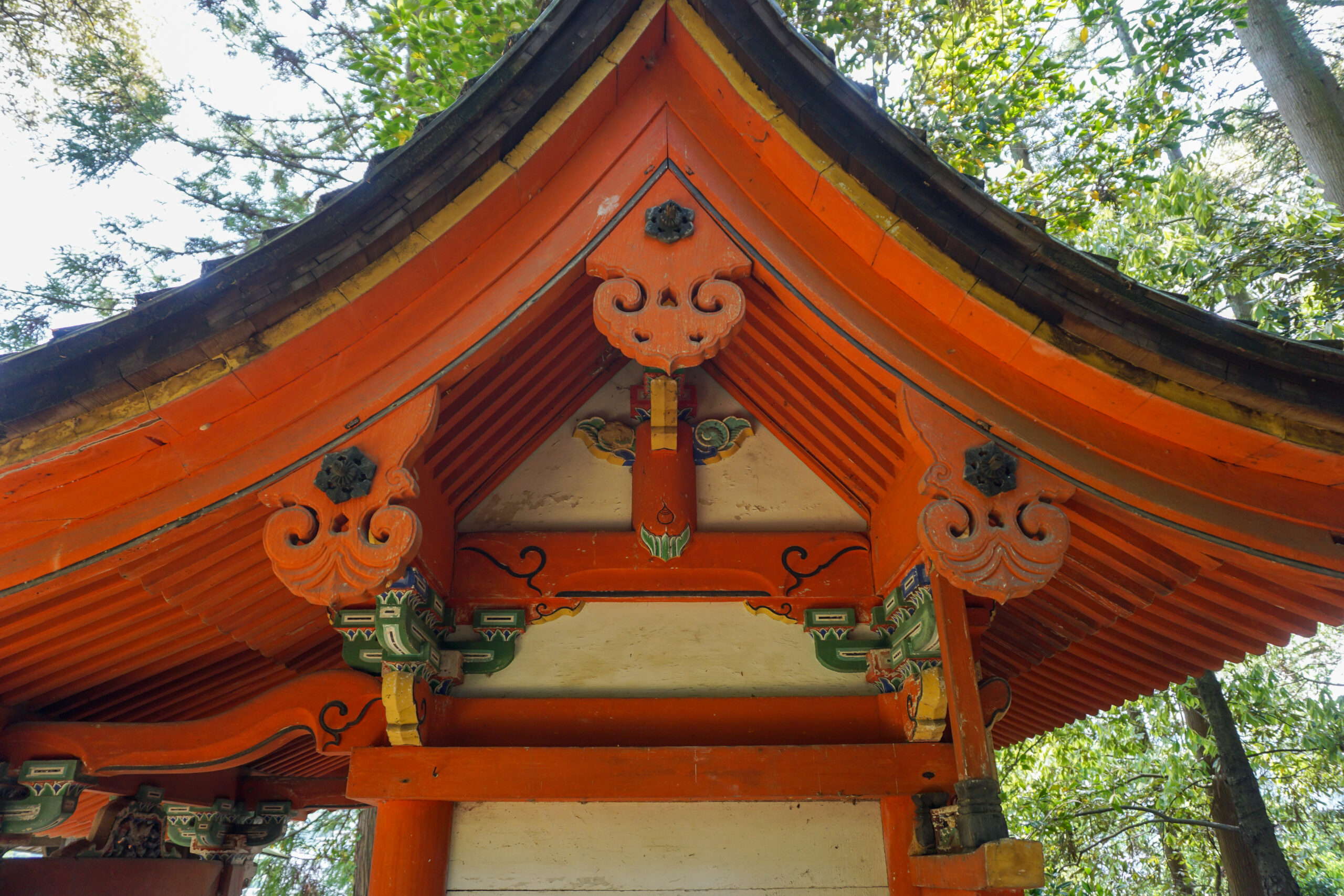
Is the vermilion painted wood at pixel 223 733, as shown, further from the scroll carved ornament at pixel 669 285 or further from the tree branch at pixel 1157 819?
the tree branch at pixel 1157 819

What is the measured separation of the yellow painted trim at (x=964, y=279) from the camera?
7.63ft

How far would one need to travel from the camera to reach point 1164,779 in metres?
8.47

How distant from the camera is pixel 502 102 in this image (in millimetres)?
2527

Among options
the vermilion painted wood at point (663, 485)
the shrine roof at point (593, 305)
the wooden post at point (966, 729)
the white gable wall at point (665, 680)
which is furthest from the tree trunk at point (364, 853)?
the wooden post at point (966, 729)

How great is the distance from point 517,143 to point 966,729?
2.39m

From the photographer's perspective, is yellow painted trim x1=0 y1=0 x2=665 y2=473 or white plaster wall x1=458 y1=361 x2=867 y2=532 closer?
yellow painted trim x1=0 y1=0 x2=665 y2=473

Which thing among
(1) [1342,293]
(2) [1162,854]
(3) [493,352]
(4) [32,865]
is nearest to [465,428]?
(3) [493,352]

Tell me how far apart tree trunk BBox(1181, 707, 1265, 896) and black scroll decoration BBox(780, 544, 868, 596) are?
6.11 metres

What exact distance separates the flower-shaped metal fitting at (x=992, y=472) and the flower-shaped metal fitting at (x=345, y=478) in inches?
68.4

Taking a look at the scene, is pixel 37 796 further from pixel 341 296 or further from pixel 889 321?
pixel 889 321

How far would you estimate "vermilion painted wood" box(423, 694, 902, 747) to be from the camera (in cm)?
323

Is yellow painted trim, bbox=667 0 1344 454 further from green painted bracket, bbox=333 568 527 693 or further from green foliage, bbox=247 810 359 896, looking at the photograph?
green foliage, bbox=247 810 359 896

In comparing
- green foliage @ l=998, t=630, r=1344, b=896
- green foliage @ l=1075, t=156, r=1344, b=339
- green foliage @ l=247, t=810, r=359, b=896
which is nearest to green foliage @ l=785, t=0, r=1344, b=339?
green foliage @ l=1075, t=156, r=1344, b=339

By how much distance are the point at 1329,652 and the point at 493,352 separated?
50.6 ft
